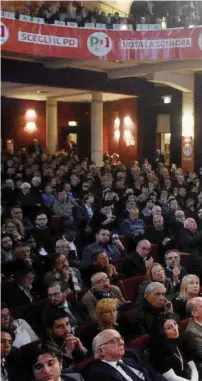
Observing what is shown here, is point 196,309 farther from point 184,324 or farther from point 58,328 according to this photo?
point 58,328

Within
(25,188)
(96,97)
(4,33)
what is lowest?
(25,188)

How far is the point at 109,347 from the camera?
10.9 ft

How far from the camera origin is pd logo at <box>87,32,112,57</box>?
1138 centimetres

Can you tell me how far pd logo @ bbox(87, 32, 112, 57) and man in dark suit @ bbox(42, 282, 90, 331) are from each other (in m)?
7.65

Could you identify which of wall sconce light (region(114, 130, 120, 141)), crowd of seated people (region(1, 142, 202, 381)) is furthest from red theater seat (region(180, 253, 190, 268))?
wall sconce light (region(114, 130, 120, 141))

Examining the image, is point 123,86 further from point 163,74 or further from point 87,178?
point 87,178

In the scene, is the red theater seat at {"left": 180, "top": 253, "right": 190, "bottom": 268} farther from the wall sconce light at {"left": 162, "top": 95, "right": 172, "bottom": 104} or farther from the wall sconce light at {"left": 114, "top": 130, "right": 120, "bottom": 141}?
the wall sconce light at {"left": 114, "top": 130, "right": 120, "bottom": 141}

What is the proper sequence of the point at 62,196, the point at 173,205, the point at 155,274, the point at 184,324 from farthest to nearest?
the point at 173,205 → the point at 62,196 → the point at 155,274 → the point at 184,324

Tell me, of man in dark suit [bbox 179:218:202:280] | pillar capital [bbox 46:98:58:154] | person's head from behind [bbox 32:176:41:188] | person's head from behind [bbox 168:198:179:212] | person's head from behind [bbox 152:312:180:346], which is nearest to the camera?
person's head from behind [bbox 152:312:180:346]

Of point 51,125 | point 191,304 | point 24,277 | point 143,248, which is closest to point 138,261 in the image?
point 143,248

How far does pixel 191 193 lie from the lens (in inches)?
412

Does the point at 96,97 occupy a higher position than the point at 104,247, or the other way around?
the point at 96,97

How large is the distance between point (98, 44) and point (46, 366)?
30.1 feet

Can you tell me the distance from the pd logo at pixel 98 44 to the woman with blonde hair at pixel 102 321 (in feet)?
27.1
